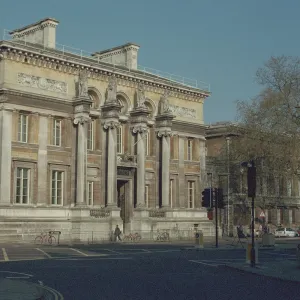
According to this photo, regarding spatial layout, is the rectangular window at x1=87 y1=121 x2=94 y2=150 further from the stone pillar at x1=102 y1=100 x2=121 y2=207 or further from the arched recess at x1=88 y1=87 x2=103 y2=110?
the arched recess at x1=88 y1=87 x2=103 y2=110

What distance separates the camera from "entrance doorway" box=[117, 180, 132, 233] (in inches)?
2092

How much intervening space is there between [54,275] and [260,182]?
46.4 m

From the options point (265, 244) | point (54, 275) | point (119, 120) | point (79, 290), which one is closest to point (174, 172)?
point (119, 120)

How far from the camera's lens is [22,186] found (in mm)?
44750

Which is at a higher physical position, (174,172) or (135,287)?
(174,172)

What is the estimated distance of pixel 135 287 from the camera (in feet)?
53.3

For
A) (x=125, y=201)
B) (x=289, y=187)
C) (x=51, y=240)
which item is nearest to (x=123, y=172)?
(x=125, y=201)

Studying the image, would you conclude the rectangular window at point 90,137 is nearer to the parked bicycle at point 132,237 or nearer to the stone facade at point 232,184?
the parked bicycle at point 132,237

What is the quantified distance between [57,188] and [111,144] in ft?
20.2

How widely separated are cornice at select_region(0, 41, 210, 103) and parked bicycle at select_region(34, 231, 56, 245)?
43.8 ft

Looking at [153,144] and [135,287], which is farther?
[153,144]

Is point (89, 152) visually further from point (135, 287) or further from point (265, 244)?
point (135, 287)

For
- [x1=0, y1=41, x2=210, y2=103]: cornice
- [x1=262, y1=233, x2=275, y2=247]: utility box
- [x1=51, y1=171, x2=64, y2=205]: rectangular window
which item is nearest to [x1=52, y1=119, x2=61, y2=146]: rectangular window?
[x1=51, y1=171, x2=64, y2=205]: rectangular window

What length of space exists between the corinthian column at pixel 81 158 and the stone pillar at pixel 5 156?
6.11 m
